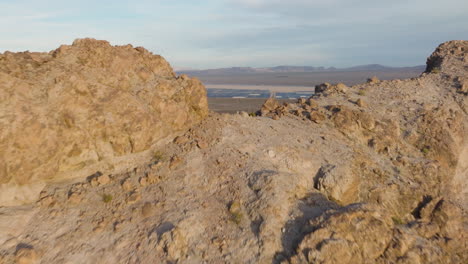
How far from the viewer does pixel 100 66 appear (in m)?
10.5

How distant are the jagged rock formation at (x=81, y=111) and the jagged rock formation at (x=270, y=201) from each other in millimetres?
545

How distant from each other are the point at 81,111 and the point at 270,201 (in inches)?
235

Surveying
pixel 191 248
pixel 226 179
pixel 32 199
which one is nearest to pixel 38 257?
pixel 32 199

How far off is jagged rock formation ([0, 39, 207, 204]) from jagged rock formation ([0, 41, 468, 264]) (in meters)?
0.54

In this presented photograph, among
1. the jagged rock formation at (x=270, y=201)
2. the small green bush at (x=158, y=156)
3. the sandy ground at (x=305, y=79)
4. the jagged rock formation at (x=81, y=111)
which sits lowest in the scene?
the sandy ground at (x=305, y=79)

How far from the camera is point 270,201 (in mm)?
8531

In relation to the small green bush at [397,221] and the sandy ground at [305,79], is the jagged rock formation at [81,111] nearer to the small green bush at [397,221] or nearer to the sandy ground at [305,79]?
the small green bush at [397,221]

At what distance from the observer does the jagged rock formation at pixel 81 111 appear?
8.21m

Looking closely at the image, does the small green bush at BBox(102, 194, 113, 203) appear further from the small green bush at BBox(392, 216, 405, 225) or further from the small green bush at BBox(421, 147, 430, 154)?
the small green bush at BBox(421, 147, 430, 154)

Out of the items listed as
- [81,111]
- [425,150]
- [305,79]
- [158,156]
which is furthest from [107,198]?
[305,79]

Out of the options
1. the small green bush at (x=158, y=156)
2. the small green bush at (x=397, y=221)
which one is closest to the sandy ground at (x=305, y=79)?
the small green bush at (x=397, y=221)

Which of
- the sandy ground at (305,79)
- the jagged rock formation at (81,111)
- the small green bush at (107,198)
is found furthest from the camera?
the sandy ground at (305,79)

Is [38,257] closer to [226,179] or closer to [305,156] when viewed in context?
[226,179]

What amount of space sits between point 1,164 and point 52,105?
1.98 meters
